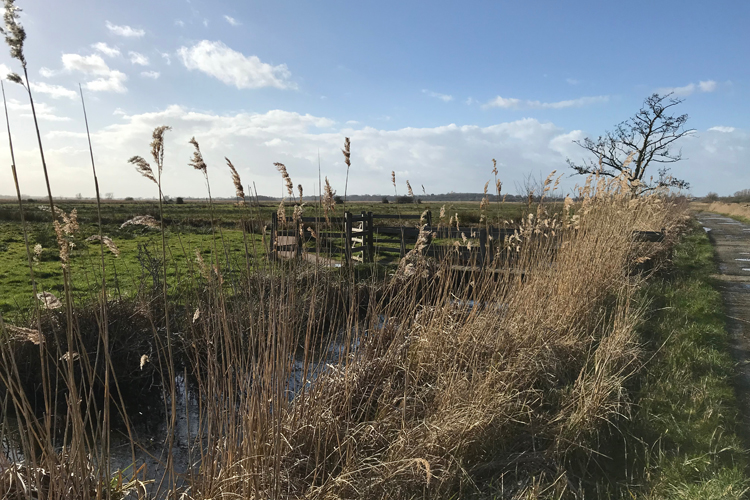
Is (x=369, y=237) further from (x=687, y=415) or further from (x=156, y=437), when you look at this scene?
(x=687, y=415)

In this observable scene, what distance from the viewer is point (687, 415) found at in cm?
312

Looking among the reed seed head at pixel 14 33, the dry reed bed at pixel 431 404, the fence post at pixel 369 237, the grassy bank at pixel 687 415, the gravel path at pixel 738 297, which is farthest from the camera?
the fence post at pixel 369 237

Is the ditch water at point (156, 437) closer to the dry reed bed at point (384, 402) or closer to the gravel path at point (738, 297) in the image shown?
the dry reed bed at point (384, 402)

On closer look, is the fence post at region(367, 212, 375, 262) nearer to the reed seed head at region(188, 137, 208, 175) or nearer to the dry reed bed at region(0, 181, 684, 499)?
the dry reed bed at region(0, 181, 684, 499)

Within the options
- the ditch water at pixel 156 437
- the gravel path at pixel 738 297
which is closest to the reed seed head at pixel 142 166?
the ditch water at pixel 156 437

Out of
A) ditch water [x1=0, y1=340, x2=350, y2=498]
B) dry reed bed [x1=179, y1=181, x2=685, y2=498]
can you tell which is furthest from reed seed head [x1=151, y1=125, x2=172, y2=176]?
ditch water [x1=0, y1=340, x2=350, y2=498]

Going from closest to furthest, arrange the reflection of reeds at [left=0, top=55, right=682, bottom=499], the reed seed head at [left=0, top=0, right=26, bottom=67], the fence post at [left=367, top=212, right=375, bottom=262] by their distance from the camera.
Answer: the reed seed head at [left=0, top=0, right=26, bottom=67] → the reflection of reeds at [left=0, top=55, right=682, bottom=499] → the fence post at [left=367, top=212, right=375, bottom=262]

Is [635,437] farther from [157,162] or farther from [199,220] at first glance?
[199,220]

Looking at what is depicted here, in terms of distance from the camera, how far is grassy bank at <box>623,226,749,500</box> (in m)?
2.50

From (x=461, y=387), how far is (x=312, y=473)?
105cm

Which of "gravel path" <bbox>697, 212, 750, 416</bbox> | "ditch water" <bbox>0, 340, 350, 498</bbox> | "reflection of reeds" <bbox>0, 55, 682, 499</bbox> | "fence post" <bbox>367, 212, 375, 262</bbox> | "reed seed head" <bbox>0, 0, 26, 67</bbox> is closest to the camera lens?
"reed seed head" <bbox>0, 0, 26, 67</bbox>

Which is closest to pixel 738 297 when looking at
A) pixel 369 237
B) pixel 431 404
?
pixel 431 404

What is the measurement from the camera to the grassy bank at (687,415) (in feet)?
8.20

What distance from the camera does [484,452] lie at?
2762 millimetres
